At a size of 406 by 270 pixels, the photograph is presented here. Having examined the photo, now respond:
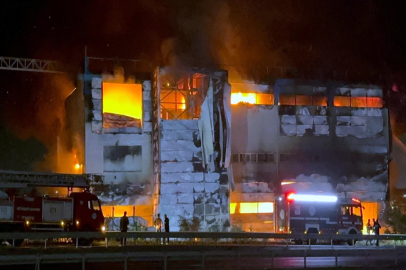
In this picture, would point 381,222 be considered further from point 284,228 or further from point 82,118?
point 82,118

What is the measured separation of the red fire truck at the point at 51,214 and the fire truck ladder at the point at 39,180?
0.90 metres

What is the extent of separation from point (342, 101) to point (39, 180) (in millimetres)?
23470

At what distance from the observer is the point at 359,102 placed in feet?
143

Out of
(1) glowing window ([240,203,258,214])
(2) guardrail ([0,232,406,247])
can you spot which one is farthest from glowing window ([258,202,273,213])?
(2) guardrail ([0,232,406,247])

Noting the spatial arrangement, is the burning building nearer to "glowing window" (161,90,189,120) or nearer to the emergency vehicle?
"glowing window" (161,90,189,120)

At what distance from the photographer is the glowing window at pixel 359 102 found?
43.3 m

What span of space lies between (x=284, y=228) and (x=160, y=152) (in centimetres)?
912

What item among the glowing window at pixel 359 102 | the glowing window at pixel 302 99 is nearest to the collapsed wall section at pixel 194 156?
the glowing window at pixel 302 99

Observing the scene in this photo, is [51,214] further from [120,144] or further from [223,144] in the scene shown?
[223,144]

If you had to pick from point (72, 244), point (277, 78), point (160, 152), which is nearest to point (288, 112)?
point (277, 78)

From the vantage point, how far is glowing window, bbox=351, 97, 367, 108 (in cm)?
4335

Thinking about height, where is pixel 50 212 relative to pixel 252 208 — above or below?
above

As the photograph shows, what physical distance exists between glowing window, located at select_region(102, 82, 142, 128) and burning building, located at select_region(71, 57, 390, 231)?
7cm

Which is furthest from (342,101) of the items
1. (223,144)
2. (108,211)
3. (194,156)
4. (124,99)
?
(108,211)
